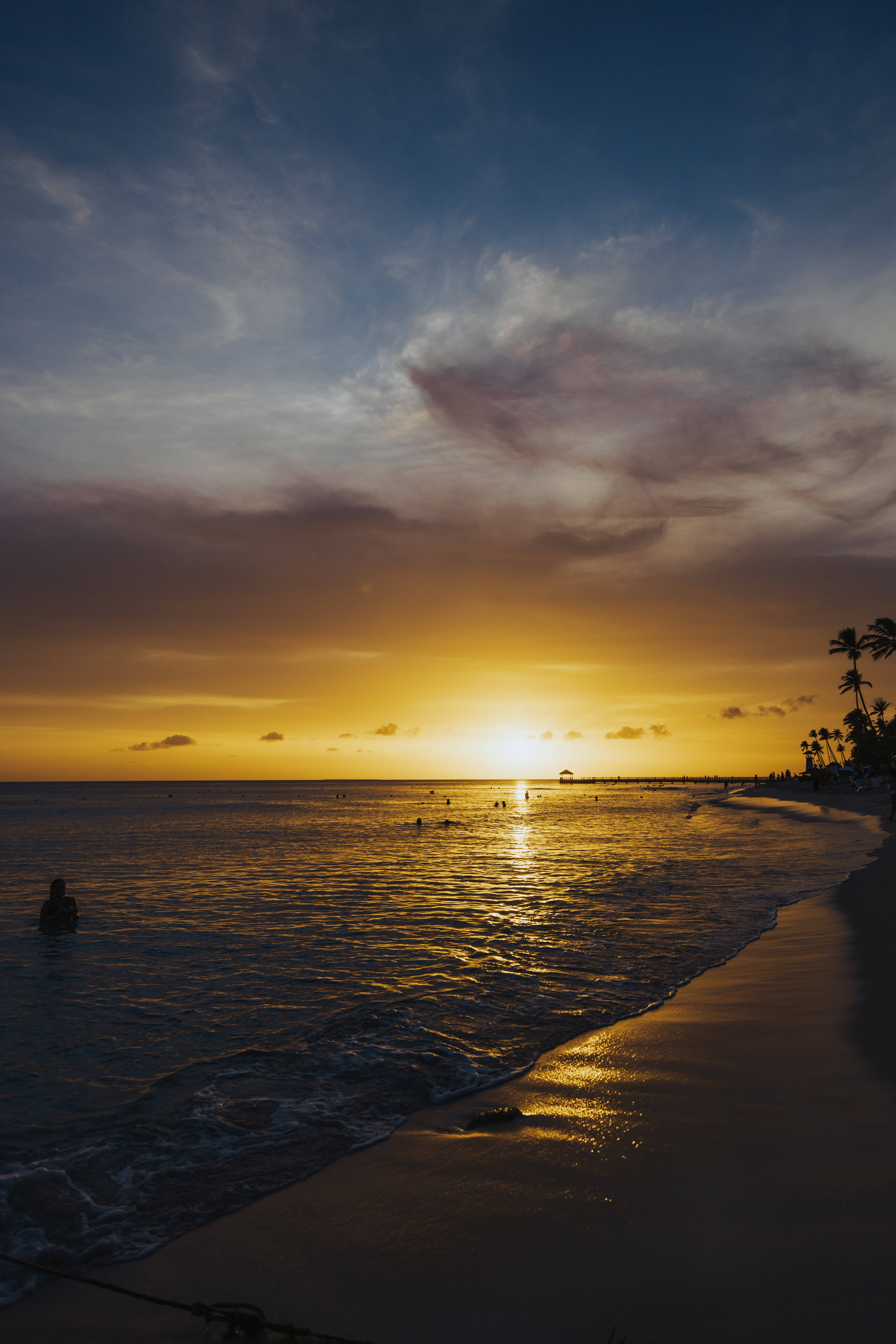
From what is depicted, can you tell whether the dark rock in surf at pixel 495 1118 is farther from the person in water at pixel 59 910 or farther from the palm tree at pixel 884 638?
the palm tree at pixel 884 638

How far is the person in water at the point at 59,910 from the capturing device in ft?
58.6

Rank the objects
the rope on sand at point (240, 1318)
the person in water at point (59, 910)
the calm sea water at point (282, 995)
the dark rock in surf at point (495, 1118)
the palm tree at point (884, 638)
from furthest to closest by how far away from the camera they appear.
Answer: the palm tree at point (884, 638) → the person in water at point (59, 910) → the dark rock in surf at point (495, 1118) → the calm sea water at point (282, 995) → the rope on sand at point (240, 1318)

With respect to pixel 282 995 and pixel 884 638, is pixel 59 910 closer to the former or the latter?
pixel 282 995

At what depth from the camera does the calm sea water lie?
6133 millimetres

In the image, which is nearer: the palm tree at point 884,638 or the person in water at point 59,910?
the person in water at point 59,910

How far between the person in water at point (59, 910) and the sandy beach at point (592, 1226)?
14.7m

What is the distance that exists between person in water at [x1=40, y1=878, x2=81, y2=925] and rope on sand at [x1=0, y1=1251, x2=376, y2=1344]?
615 inches

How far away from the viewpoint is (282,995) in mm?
11672

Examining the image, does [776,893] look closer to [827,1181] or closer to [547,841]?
[827,1181]

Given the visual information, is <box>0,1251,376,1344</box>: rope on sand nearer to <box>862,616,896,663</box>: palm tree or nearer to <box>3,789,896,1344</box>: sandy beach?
<box>3,789,896,1344</box>: sandy beach

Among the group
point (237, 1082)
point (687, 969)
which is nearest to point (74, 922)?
point (237, 1082)

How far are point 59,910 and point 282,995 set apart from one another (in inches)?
379

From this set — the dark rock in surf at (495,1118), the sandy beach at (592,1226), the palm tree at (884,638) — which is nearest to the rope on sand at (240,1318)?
the sandy beach at (592,1226)

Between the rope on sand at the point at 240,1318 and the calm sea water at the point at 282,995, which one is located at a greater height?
the rope on sand at the point at 240,1318
